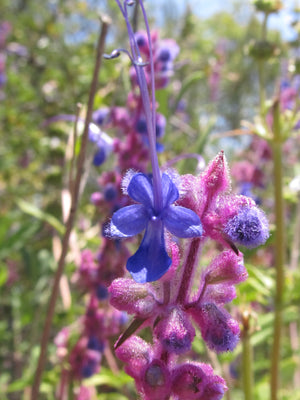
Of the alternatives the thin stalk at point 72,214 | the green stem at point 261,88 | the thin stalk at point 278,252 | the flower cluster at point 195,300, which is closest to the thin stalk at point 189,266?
the flower cluster at point 195,300

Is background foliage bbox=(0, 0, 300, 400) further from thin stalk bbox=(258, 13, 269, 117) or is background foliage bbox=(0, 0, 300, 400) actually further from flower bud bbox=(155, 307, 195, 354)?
flower bud bbox=(155, 307, 195, 354)

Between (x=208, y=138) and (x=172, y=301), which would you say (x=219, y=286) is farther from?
(x=208, y=138)

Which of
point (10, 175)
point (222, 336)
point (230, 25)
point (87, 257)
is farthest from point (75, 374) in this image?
point (230, 25)

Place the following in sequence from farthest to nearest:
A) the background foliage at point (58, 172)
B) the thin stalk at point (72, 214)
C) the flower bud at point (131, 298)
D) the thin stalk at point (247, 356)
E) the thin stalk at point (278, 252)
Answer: the background foliage at point (58, 172) < the thin stalk at point (278, 252) < the thin stalk at point (247, 356) < the thin stalk at point (72, 214) < the flower bud at point (131, 298)

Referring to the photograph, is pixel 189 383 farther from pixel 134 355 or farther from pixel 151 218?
pixel 151 218

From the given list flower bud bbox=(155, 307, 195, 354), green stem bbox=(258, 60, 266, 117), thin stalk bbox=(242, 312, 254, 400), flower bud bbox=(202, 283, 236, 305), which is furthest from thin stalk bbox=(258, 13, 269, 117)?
flower bud bbox=(155, 307, 195, 354)

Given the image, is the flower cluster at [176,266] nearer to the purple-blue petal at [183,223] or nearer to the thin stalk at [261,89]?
the purple-blue petal at [183,223]

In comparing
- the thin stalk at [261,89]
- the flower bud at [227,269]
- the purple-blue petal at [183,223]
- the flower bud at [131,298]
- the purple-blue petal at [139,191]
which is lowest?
the flower bud at [131,298]

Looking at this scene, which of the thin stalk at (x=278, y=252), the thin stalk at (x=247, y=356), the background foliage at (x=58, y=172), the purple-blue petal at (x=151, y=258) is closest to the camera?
the purple-blue petal at (x=151, y=258)
